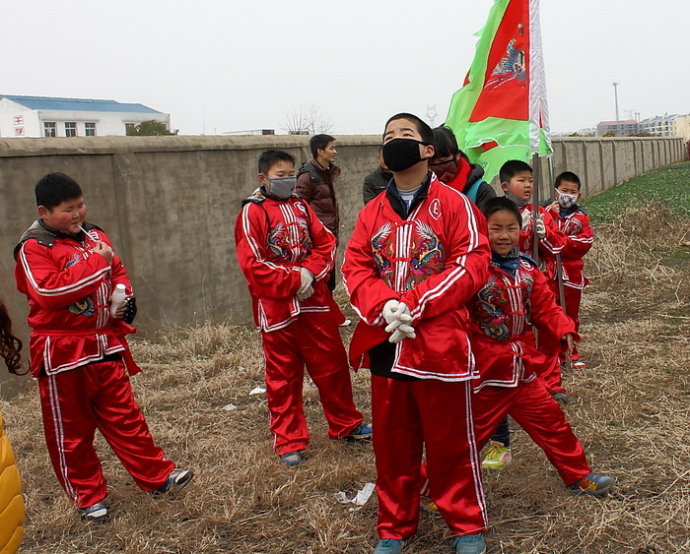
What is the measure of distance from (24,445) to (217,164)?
4.26 m

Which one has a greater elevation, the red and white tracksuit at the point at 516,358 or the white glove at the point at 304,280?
the white glove at the point at 304,280

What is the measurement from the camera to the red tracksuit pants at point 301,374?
486 centimetres

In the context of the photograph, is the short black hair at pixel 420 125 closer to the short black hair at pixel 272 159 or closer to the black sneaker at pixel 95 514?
the short black hair at pixel 272 159

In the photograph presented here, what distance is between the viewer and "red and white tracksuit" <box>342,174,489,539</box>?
10.6 feet

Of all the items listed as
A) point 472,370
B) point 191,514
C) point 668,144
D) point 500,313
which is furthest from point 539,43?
point 668,144

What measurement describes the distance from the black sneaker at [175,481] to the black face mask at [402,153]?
2.17 m

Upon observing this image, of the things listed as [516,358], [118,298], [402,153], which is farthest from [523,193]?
[118,298]

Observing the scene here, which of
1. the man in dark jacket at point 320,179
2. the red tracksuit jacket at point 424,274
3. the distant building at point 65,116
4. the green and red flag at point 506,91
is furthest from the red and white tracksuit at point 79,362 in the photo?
the distant building at point 65,116

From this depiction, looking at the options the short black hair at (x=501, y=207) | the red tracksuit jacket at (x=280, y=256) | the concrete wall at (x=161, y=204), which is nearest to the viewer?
A: the short black hair at (x=501, y=207)

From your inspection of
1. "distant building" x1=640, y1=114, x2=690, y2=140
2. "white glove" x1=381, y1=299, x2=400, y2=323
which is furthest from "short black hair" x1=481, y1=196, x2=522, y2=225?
"distant building" x1=640, y1=114, x2=690, y2=140

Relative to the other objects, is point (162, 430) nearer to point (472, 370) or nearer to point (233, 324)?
point (472, 370)

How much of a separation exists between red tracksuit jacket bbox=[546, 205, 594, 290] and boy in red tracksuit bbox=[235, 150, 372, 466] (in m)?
1.86

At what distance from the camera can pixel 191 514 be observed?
407 centimetres

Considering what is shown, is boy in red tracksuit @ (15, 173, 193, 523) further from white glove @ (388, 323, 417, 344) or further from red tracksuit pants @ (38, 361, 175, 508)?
white glove @ (388, 323, 417, 344)
